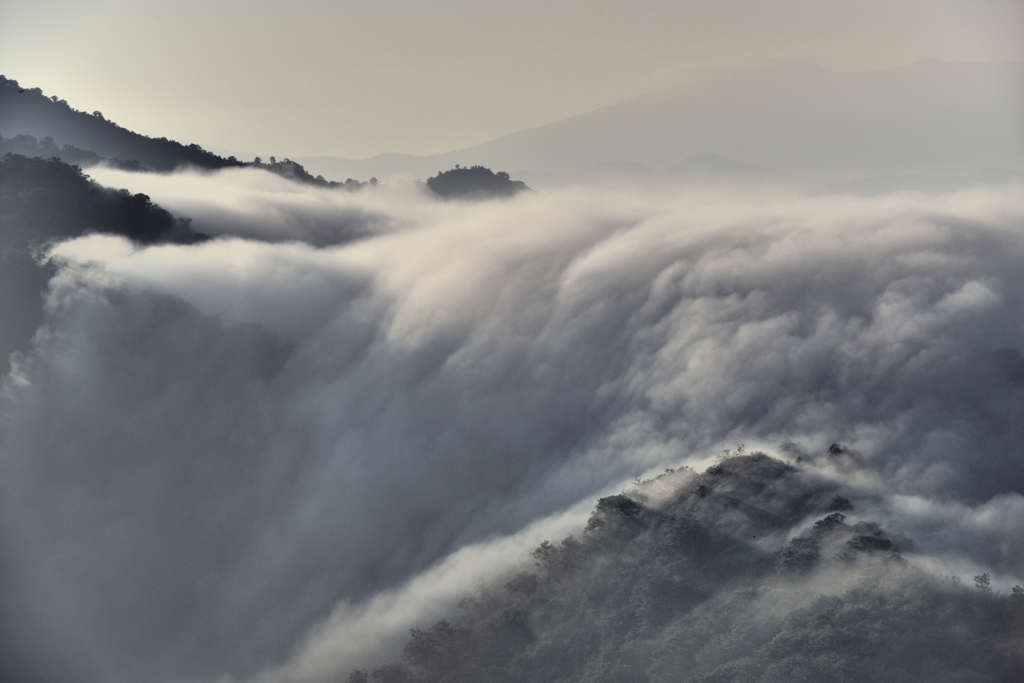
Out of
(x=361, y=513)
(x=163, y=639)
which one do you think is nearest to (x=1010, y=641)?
(x=361, y=513)

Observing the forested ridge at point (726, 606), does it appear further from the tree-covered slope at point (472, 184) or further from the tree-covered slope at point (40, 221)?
the tree-covered slope at point (472, 184)

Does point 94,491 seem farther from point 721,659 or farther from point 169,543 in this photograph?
point 721,659

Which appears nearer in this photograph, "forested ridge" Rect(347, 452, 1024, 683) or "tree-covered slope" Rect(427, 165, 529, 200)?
"forested ridge" Rect(347, 452, 1024, 683)

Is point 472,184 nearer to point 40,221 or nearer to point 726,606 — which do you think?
point 40,221

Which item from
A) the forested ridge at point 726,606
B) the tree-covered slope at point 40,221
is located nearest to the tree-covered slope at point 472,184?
the tree-covered slope at point 40,221

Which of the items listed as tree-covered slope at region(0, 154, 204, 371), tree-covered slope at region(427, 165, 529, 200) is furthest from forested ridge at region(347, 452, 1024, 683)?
tree-covered slope at region(427, 165, 529, 200)

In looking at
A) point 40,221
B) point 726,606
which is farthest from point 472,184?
point 726,606

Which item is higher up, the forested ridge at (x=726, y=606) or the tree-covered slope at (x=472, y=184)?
the tree-covered slope at (x=472, y=184)

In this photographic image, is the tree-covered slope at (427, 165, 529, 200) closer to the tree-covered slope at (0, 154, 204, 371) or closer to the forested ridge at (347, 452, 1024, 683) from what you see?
the tree-covered slope at (0, 154, 204, 371)

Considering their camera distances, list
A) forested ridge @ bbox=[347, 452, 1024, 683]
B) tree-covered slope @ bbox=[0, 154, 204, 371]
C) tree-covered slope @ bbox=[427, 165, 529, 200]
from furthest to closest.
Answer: tree-covered slope @ bbox=[427, 165, 529, 200] < tree-covered slope @ bbox=[0, 154, 204, 371] < forested ridge @ bbox=[347, 452, 1024, 683]
